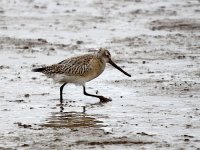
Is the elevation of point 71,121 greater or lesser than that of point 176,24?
lesser

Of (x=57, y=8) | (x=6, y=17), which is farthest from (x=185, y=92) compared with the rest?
(x=57, y=8)

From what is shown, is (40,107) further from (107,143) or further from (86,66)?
(107,143)

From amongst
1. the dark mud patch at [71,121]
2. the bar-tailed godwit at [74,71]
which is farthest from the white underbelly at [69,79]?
the dark mud patch at [71,121]

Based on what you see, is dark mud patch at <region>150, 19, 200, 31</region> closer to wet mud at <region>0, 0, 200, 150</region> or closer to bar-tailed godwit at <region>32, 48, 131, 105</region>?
wet mud at <region>0, 0, 200, 150</region>

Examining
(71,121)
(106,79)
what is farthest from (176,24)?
(71,121)

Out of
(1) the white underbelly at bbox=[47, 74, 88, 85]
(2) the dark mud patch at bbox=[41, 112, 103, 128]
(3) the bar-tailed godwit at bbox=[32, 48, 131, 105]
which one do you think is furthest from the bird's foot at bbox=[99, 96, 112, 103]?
(2) the dark mud patch at bbox=[41, 112, 103, 128]

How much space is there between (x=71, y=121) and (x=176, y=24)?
446 inches

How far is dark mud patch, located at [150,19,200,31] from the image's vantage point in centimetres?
2219

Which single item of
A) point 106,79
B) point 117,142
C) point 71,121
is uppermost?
point 106,79

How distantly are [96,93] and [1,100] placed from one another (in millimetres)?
1851

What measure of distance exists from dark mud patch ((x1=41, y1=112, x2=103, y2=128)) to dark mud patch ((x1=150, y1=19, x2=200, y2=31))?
9.96 metres

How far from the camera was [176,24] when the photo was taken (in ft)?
74.9

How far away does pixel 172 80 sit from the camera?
1534 cm

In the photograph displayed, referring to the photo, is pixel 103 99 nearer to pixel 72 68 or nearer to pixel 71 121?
pixel 72 68
